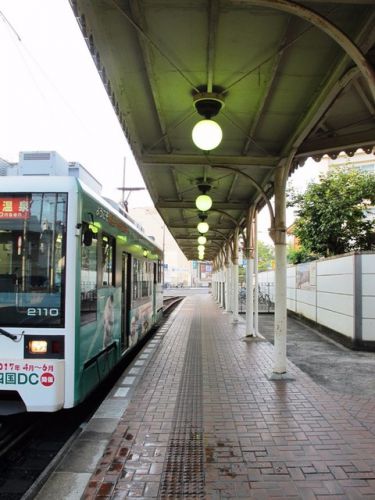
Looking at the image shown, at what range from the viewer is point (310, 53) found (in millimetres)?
4930

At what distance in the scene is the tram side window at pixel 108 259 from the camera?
669 centimetres

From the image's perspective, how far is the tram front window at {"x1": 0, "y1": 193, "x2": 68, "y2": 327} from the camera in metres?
5.05

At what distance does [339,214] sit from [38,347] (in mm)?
14958

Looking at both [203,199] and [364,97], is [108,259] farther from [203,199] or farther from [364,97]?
[364,97]

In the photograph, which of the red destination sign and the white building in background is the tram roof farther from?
the white building in background

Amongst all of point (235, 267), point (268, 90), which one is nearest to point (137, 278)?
point (268, 90)

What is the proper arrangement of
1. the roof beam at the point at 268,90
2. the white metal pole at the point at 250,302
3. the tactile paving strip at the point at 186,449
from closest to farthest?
the tactile paving strip at the point at 186,449 < the roof beam at the point at 268,90 < the white metal pole at the point at 250,302

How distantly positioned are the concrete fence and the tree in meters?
2.97

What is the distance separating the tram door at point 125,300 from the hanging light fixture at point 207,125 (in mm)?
3469

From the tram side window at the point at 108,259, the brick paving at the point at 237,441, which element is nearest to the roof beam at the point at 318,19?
the brick paving at the point at 237,441

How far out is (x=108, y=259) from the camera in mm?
6977

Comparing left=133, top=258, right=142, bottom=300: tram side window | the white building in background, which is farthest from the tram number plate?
the white building in background

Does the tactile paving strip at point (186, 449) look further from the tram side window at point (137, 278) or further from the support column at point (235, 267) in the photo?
the support column at point (235, 267)

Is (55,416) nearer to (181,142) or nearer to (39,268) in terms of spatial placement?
(39,268)
